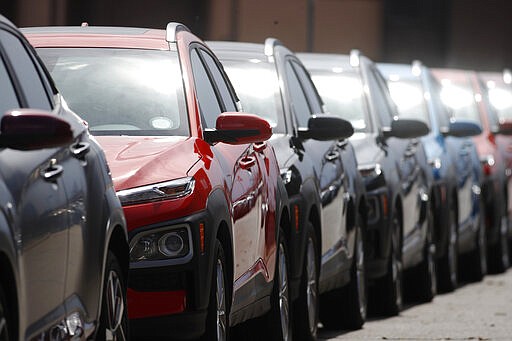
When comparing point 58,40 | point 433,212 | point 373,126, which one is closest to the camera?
point 58,40

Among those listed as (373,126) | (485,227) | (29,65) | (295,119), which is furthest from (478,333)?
(485,227)

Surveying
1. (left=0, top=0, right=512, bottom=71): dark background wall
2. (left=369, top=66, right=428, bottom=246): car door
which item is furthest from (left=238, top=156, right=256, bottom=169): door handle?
(left=0, top=0, right=512, bottom=71): dark background wall

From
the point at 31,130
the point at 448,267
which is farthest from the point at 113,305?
the point at 448,267

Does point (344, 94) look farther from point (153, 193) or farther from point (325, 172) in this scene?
point (153, 193)

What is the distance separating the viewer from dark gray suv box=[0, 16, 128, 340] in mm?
5926

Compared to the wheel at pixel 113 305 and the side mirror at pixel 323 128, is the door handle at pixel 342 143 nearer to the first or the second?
the side mirror at pixel 323 128

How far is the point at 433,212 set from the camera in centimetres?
1758

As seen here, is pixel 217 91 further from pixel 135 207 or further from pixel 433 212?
pixel 433 212

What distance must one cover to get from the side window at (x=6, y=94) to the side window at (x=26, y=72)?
120 millimetres

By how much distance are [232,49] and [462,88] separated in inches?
376

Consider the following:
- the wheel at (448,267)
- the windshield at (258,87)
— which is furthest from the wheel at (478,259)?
the windshield at (258,87)

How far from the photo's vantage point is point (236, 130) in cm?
934

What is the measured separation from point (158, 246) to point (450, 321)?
238 inches

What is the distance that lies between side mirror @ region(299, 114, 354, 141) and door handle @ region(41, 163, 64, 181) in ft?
18.1
